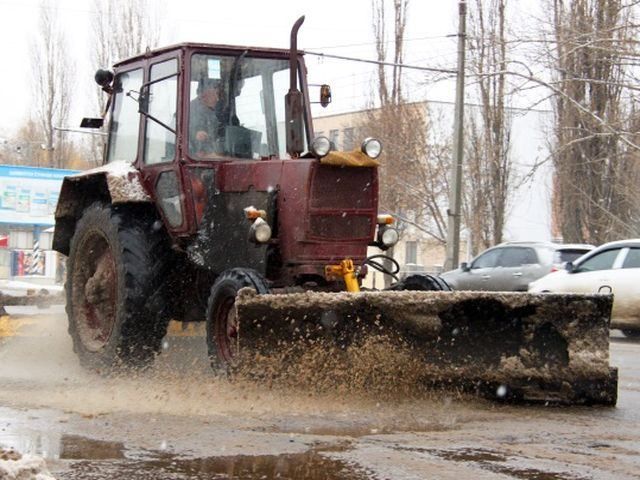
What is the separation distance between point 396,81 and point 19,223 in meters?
18.8

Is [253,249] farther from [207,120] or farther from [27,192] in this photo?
[27,192]

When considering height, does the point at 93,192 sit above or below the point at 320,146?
below

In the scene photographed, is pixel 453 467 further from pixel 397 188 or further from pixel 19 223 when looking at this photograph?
pixel 19 223

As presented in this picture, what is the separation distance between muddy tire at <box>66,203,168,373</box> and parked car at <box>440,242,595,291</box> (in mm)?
10952

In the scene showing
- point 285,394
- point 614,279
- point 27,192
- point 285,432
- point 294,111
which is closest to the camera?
point 285,432

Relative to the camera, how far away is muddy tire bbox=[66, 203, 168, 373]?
28.5 feet

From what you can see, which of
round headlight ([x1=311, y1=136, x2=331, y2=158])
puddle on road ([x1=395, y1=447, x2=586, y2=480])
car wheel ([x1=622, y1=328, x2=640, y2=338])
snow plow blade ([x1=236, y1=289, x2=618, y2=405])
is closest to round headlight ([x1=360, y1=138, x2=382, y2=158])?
round headlight ([x1=311, y1=136, x2=331, y2=158])

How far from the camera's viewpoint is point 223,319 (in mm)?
7867

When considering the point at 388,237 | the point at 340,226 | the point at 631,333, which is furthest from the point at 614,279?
the point at 340,226

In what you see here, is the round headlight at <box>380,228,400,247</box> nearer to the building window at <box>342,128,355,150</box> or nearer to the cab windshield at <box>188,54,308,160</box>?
the cab windshield at <box>188,54,308,160</box>

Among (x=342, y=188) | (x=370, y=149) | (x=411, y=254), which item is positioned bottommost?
(x=411, y=254)

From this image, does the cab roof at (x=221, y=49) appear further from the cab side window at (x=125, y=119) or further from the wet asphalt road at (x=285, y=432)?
the wet asphalt road at (x=285, y=432)

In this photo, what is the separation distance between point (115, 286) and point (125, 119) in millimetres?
1637

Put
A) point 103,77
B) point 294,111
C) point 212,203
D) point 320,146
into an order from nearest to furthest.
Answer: point 294,111 < point 320,146 < point 212,203 < point 103,77
